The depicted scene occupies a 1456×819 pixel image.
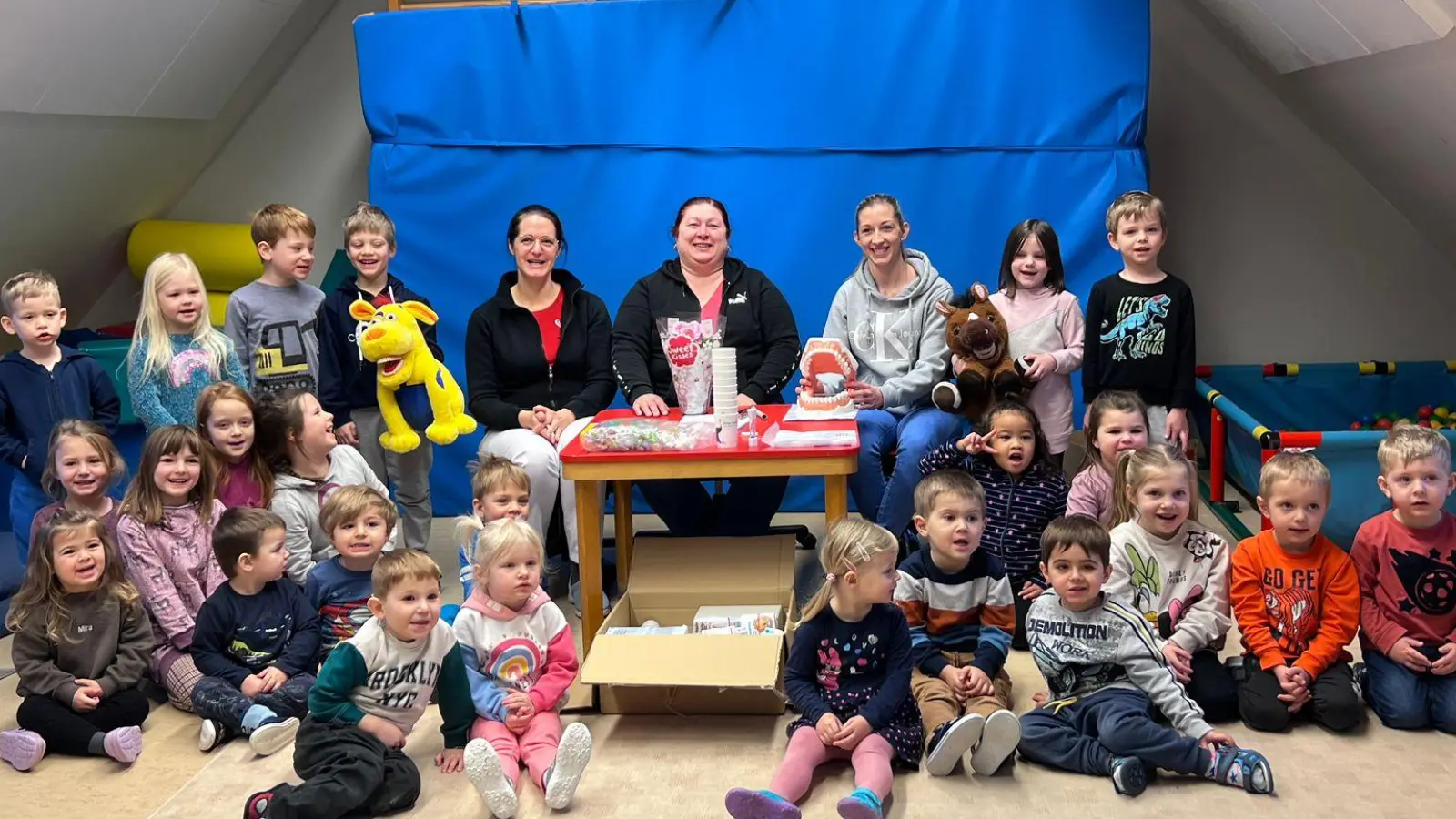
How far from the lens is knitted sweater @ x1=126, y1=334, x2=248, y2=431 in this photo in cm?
405

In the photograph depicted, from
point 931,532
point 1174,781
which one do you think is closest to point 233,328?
point 931,532

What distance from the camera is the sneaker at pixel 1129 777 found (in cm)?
285

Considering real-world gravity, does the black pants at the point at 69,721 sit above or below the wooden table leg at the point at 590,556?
below

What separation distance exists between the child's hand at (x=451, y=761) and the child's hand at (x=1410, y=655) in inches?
86.9

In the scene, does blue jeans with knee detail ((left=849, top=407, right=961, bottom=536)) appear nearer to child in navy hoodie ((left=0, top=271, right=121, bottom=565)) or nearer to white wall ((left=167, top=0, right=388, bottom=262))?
child in navy hoodie ((left=0, top=271, right=121, bottom=565))

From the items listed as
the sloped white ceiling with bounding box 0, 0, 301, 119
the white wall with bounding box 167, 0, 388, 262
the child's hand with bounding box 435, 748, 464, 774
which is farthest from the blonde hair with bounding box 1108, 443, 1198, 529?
the white wall with bounding box 167, 0, 388, 262

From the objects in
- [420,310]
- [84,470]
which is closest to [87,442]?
[84,470]

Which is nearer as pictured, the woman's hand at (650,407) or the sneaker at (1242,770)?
the sneaker at (1242,770)

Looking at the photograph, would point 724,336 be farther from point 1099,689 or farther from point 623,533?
point 1099,689

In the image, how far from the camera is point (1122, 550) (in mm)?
3365

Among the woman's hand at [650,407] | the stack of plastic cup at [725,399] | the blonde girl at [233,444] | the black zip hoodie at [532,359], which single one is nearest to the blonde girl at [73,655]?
the blonde girl at [233,444]

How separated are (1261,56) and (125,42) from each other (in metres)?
4.07

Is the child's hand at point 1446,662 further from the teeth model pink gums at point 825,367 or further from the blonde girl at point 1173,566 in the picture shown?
the teeth model pink gums at point 825,367

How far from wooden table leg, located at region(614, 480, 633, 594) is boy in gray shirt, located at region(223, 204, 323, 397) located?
3.49ft
